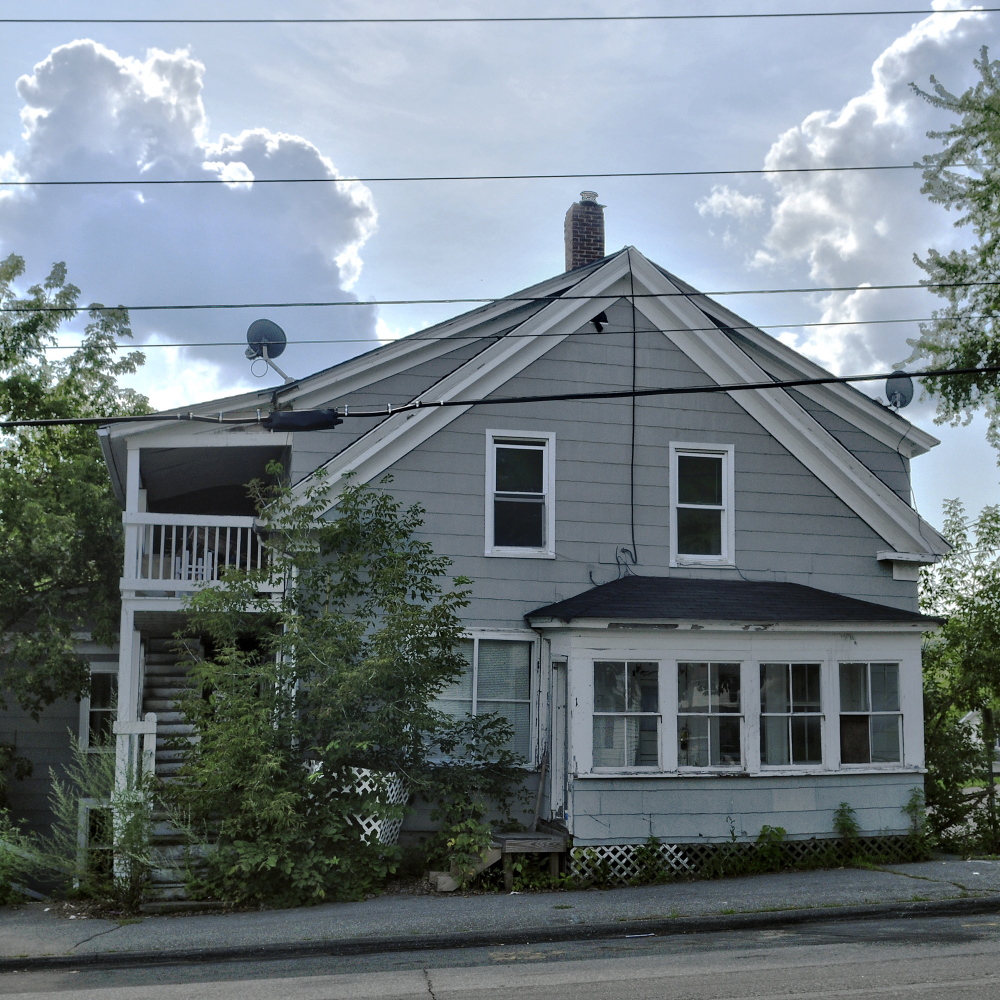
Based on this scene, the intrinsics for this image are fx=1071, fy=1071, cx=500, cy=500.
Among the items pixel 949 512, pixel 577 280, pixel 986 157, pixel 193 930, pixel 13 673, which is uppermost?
pixel 986 157

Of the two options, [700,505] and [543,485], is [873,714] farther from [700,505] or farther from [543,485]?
[543,485]

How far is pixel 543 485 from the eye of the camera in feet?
45.8

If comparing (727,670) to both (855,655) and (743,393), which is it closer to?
(855,655)

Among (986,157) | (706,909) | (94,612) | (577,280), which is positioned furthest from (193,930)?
(986,157)

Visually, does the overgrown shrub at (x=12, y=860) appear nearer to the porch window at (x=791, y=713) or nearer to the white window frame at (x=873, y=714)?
the porch window at (x=791, y=713)

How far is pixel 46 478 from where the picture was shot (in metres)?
20.8

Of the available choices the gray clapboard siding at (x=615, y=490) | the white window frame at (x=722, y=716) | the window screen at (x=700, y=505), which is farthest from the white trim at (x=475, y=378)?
the white window frame at (x=722, y=716)

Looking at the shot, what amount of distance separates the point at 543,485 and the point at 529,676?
247cm

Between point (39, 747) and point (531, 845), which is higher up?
point (39, 747)

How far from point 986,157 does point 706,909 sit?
14.3 m

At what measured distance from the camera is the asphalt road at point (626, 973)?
7.52 metres

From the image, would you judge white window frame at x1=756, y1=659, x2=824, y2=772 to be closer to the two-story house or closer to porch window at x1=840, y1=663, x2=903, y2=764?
the two-story house

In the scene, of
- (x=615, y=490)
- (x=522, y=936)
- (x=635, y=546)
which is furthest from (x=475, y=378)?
(x=522, y=936)

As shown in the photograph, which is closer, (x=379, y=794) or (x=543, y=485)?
(x=379, y=794)
